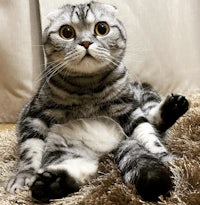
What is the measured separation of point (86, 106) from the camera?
1236mm

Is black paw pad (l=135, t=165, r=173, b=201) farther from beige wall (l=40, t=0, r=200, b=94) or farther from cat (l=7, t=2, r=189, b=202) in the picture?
beige wall (l=40, t=0, r=200, b=94)

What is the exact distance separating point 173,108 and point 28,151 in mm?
423

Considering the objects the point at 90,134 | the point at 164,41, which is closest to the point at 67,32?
the point at 90,134

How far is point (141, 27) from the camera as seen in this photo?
197cm

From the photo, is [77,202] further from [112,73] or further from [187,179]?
[112,73]

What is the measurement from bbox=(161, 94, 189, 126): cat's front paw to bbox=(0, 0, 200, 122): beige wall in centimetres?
58

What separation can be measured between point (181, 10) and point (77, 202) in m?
1.38

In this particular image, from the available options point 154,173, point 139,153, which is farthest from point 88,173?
point 154,173

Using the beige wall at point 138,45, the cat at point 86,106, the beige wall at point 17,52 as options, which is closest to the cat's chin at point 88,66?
the cat at point 86,106

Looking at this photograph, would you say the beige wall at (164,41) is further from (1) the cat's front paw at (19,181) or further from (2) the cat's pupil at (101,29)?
(1) the cat's front paw at (19,181)

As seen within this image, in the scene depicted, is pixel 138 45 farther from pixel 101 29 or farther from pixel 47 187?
pixel 47 187

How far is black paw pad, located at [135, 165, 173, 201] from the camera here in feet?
2.68

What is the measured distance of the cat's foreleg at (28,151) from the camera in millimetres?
1070

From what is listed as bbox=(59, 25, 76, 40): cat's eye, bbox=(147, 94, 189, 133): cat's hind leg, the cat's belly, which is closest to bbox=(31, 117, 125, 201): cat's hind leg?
the cat's belly
